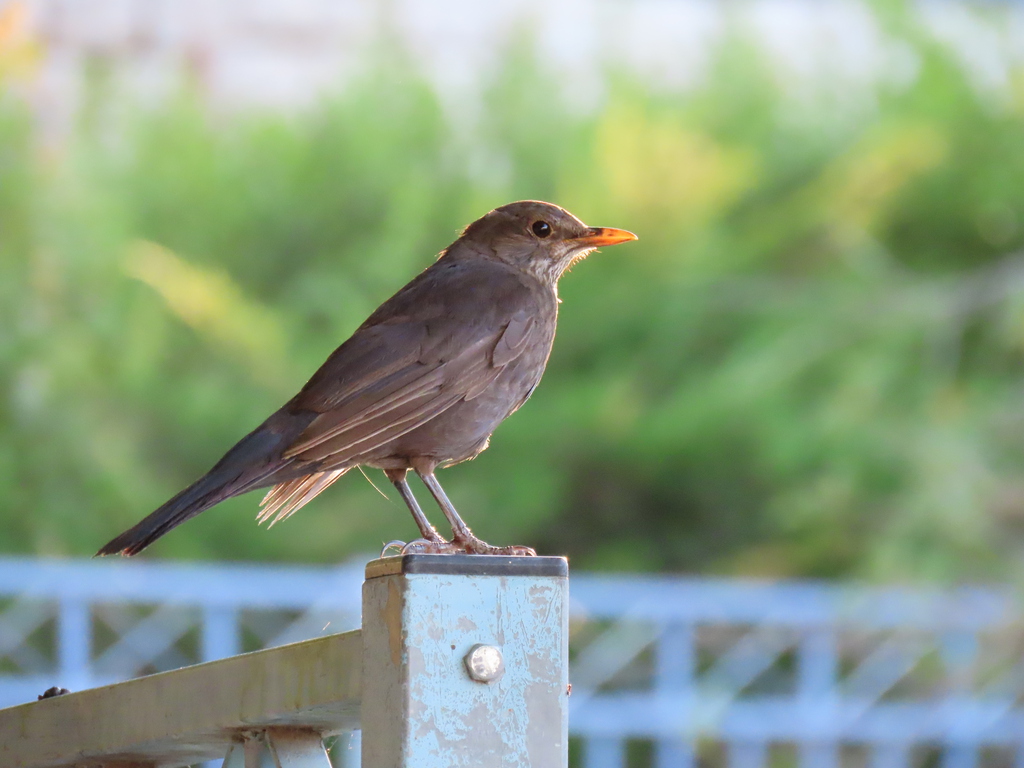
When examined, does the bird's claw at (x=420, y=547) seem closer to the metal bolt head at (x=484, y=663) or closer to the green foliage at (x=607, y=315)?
the metal bolt head at (x=484, y=663)

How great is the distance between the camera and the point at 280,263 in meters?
8.18

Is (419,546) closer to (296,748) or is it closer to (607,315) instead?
(296,748)

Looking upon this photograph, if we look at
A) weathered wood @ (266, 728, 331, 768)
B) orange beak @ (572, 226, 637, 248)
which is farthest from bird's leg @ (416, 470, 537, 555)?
orange beak @ (572, 226, 637, 248)

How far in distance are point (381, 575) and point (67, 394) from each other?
20.4 ft

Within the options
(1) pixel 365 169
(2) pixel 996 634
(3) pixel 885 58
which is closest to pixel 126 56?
(1) pixel 365 169

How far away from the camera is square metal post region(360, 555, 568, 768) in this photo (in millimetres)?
1197

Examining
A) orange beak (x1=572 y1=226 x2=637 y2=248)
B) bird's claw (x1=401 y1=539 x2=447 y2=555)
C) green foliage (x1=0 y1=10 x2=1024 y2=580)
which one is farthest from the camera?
green foliage (x1=0 y1=10 x2=1024 y2=580)

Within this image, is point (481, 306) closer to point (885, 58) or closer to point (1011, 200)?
point (1011, 200)

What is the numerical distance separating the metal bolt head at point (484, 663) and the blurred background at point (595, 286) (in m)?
5.93

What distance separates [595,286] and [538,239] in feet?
17.9

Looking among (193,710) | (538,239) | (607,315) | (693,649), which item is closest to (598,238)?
(538,239)

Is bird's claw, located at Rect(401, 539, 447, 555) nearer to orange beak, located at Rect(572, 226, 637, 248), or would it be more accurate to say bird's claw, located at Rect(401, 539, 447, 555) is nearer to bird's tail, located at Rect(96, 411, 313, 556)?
bird's tail, located at Rect(96, 411, 313, 556)

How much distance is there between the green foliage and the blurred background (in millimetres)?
21

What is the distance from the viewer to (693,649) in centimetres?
816
